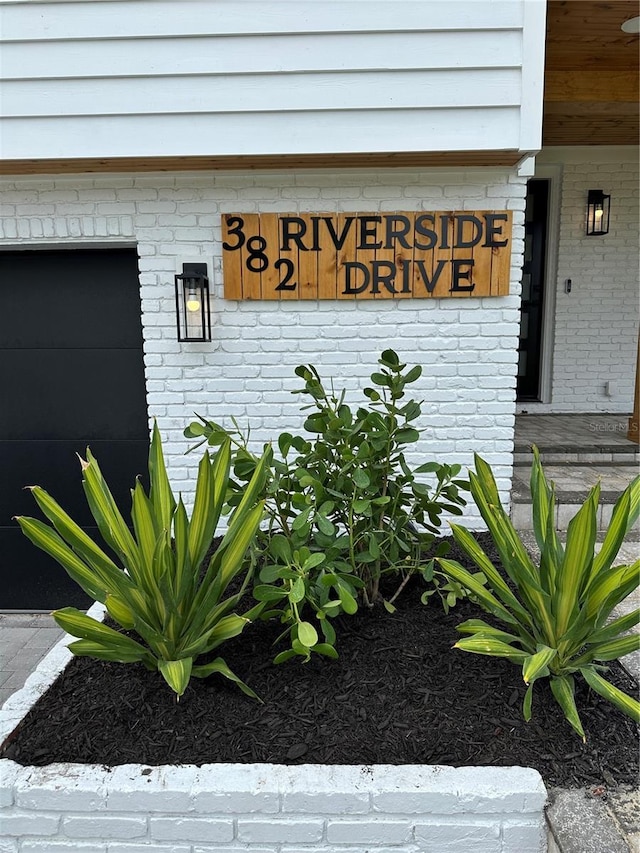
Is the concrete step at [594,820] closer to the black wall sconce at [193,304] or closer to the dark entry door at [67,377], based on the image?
the black wall sconce at [193,304]

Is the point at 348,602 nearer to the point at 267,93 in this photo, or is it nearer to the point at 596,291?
the point at 267,93

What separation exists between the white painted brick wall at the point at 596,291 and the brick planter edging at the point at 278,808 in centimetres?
418

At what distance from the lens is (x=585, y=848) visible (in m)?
1.25

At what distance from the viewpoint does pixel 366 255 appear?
9.70ft

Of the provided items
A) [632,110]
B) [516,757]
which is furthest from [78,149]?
[632,110]

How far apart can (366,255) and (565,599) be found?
1.99m

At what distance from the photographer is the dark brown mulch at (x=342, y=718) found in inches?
58.2

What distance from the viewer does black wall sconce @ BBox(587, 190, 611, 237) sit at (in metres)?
4.82

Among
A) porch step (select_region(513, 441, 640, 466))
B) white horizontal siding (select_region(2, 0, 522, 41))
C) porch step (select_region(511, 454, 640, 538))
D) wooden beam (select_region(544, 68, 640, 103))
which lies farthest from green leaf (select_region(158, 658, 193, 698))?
wooden beam (select_region(544, 68, 640, 103))

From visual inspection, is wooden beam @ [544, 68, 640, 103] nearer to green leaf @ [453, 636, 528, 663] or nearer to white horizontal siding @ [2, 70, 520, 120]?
white horizontal siding @ [2, 70, 520, 120]

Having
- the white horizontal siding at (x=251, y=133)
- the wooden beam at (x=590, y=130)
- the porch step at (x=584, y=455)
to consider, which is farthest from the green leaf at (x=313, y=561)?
the wooden beam at (x=590, y=130)

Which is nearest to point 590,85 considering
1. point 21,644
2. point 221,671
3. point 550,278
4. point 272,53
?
point 550,278

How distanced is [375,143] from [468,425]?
1482 millimetres

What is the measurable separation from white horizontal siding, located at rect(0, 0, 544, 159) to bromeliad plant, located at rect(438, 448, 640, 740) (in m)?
1.86
